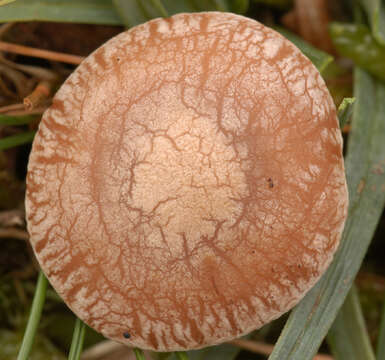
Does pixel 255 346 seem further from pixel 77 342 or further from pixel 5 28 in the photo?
pixel 5 28

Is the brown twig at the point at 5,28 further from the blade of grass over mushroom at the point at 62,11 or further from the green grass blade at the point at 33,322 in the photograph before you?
the green grass blade at the point at 33,322

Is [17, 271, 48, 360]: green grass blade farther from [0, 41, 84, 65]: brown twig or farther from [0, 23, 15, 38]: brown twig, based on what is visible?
[0, 23, 15, 38]: brown twig

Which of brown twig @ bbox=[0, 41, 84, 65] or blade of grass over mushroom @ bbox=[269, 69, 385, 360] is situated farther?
brown twig @ bbox=[0, 41, 84, 65]

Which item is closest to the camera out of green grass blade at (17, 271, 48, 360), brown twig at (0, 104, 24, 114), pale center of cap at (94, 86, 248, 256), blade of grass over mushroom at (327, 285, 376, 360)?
pale center of cap at (94, 86, 248, 256)

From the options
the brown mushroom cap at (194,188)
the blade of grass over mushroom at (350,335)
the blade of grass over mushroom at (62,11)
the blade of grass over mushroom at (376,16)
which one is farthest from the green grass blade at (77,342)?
the blade of grass over mushroom at (376,16)

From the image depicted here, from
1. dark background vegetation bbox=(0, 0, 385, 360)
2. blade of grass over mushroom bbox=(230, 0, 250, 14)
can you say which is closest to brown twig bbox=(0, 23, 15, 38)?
dark background vegetation bbox=(0, 0, 385, 360)

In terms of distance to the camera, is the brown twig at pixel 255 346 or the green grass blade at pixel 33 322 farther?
the brown twig at pixel 255 346

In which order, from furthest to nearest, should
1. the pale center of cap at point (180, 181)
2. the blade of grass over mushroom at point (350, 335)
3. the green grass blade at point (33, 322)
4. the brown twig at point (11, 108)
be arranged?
the brown twig at point (11, 108), the blade of grass over mushroom at point (350, 335), the green grass blade at point (33, 322), the pale center of cap at point (180, 181)
